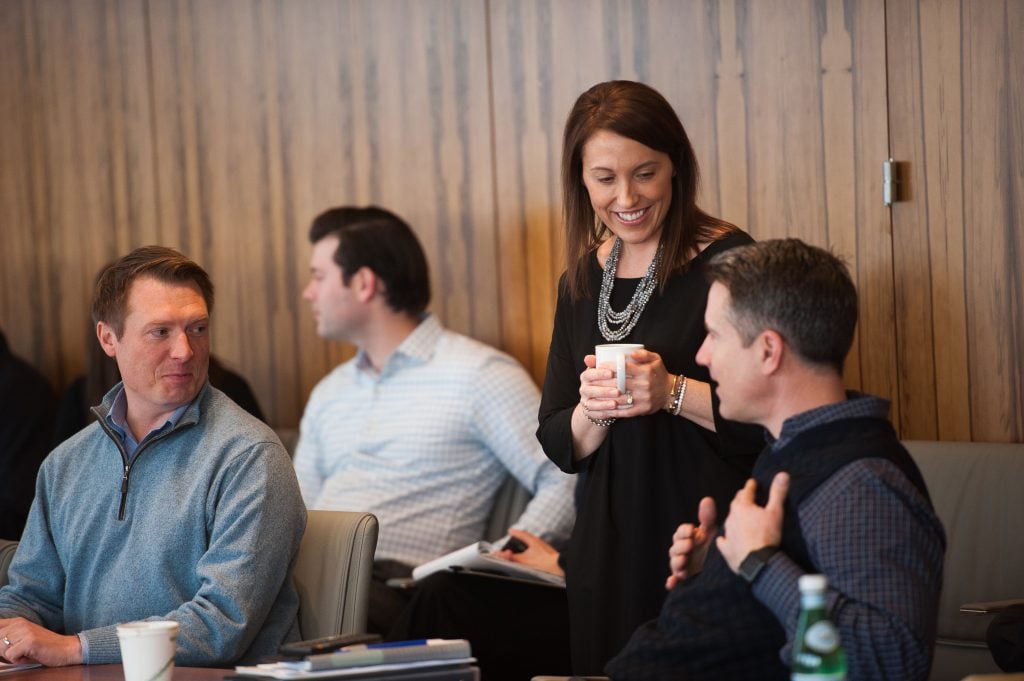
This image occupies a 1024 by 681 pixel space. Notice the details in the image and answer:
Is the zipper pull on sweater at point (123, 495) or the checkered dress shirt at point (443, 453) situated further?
the checkered dress shirt at point (443, 453)

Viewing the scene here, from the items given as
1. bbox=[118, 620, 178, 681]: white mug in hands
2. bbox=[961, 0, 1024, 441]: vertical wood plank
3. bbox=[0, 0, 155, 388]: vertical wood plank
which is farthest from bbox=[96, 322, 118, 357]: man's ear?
bbox=[0, 0, 155, 388]: vertical wood plank

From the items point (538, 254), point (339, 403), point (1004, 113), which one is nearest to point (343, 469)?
point (339, 403)

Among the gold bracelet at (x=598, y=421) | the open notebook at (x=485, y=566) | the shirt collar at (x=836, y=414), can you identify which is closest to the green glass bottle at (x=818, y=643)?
the shirt collar at (x=836, y=414)

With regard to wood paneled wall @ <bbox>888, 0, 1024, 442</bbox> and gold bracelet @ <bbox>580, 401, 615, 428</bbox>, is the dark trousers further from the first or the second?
wood paneled wall @ <bbox>888, 0, 1024, 442</bbox>

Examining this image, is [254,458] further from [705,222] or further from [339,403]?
[339,403]

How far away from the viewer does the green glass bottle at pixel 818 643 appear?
56.1 inches

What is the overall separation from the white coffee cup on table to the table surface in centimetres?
86

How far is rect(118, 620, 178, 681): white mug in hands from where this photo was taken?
72.6 inches

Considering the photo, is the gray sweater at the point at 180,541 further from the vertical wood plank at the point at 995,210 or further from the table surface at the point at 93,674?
the vertical wood plank at the point at 995,210

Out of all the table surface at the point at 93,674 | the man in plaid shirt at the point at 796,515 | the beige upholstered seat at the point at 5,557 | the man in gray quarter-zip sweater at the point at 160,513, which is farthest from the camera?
the beige upholstered seat at the point at 5,557

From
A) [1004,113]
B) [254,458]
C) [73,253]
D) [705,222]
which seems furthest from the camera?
[73,253]

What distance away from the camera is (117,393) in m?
2.62

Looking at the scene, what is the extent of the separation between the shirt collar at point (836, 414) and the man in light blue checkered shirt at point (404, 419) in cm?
181

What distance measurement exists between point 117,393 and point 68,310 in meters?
2.65
